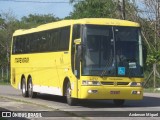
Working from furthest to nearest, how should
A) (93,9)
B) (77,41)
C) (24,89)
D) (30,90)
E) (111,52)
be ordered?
(93,9) → (24,89) → (30,90) → (77,41) → (111,52)

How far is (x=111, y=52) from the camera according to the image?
19.2 metres

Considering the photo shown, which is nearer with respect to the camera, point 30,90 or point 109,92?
point 109,92

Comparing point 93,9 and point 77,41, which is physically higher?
point 93,9

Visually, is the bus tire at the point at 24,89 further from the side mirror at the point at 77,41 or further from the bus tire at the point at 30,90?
the side mirror at the point at 77,41

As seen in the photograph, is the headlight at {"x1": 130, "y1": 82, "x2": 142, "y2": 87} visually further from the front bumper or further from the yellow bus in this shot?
the front bumper

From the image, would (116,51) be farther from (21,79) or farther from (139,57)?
(21,79)

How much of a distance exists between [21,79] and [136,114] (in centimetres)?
1204

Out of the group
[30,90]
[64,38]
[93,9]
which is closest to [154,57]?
[93,9]

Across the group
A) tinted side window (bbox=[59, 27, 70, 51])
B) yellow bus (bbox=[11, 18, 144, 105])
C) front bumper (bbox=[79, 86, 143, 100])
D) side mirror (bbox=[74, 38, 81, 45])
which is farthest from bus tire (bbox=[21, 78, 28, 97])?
front bumper (bbox=[79, 86, 143, 100])

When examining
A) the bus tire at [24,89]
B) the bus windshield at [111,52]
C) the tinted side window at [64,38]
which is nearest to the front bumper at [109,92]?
the bus windshield at [111,52]

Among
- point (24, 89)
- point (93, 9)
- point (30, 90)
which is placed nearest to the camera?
point (30, 90)

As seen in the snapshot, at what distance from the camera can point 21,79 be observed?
1085 inches

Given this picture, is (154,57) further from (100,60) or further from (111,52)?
(100,60)

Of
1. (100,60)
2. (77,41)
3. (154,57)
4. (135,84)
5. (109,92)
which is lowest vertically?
(109,92)
